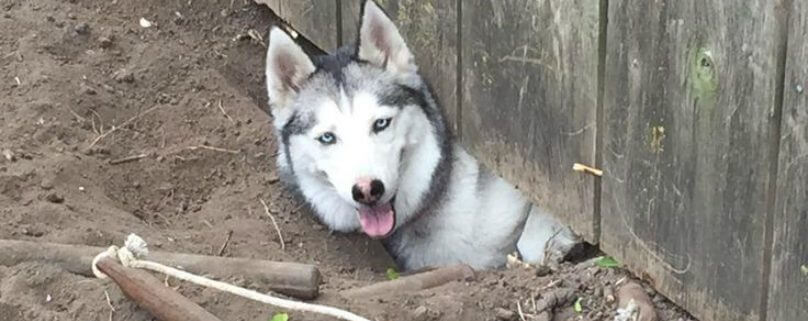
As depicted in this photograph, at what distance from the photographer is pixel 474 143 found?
13.1 feet

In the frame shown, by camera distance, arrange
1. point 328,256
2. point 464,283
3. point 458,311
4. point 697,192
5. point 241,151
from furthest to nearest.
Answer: point 241,151
point 328,256
point 464,283
point 458,311
point 697,192

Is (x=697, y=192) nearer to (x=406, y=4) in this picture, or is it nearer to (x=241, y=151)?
(x=406, y=4)

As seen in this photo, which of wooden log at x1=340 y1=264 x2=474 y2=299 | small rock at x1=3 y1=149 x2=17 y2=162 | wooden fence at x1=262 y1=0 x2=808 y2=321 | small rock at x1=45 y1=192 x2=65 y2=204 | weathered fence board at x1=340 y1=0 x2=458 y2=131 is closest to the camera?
wooden fence at x1=262 y1=0 x2=808 y2=321

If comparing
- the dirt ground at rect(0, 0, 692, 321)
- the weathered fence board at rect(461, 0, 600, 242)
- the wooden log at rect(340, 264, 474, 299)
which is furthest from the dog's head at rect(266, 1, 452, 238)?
the wooden log at rect(340, 264, 474, 299)

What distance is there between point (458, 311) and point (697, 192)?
0.66 metres

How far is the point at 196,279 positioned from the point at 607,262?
1164mm

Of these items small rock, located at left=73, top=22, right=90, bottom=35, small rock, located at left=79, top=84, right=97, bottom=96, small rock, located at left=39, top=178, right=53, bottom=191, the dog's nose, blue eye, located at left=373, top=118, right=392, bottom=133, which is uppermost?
small rock, located at left=73, top=22, right=90, bottom=35

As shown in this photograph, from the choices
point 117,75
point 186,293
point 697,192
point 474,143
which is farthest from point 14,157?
point 697,192

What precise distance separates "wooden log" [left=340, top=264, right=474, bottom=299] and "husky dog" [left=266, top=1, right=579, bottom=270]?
0.49 meters

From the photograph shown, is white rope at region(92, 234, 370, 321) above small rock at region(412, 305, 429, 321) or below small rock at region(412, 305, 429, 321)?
above

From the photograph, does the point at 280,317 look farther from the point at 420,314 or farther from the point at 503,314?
the point at 503,314

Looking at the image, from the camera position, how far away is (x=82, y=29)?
473 cm

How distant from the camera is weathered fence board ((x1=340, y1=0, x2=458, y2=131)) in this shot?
3.89m

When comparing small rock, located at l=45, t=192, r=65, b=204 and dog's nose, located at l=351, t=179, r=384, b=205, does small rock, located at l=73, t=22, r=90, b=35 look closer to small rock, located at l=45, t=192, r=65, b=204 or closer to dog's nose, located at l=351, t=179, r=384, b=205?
small rock, located at l=45, t=192, r=65, b=204
